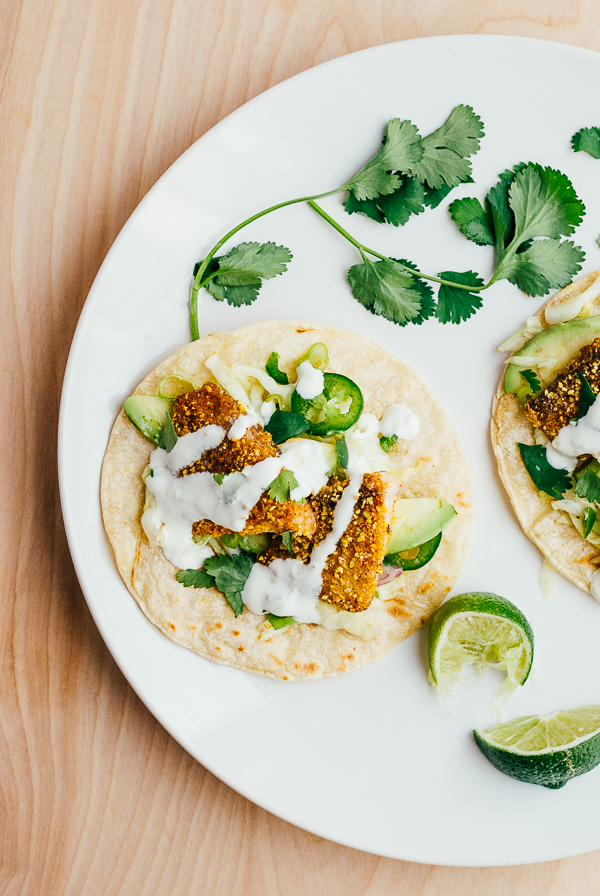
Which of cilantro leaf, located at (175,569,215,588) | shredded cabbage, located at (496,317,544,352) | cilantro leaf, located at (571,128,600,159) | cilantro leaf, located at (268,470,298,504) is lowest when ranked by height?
cilantro leaf, located at (175,569,215,588)

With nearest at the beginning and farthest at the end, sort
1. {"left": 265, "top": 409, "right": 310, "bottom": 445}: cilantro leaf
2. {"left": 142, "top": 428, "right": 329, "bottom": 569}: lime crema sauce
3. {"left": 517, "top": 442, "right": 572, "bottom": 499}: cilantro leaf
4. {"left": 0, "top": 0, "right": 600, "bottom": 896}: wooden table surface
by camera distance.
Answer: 1. {"left": 142, "top": 428, "right": 329, "bottom": 569}: lime crema sauce
2. {"left": 265, "top": 409, "right": 310, "bottom": 445}: cilantro leaf
3. {"left": 517, "top": 442, "right": 572, "bottom": 499}: cilantro leaf
4. {"left": 0, "top": 0, "right": 600, "bottom": 896}: wooden table surface

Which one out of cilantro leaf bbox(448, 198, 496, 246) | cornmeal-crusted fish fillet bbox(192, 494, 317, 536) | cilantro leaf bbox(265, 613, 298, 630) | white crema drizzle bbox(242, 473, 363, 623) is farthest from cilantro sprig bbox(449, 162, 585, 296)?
cilantro leaf bbox(265, 613, 298, 630)

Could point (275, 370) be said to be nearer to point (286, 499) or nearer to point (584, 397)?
point (286, 499)

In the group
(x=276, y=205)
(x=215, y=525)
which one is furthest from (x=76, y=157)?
(x=215, y=525)

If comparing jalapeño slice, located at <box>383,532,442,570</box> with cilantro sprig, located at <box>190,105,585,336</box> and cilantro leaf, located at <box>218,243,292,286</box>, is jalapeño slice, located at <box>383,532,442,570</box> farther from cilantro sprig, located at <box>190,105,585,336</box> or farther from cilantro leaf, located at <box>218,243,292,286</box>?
cilantro leaf, located at <box>218,243,292,286</box>

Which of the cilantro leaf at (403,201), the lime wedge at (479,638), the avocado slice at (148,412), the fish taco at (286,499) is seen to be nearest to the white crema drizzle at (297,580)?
the fish taco at (286,499)

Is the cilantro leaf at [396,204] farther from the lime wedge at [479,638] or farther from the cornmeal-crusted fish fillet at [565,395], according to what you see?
the lime wedge at [479,638]

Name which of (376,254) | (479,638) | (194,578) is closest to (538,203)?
(376,254)

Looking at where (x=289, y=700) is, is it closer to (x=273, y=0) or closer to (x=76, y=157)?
(x=76, y=157)
